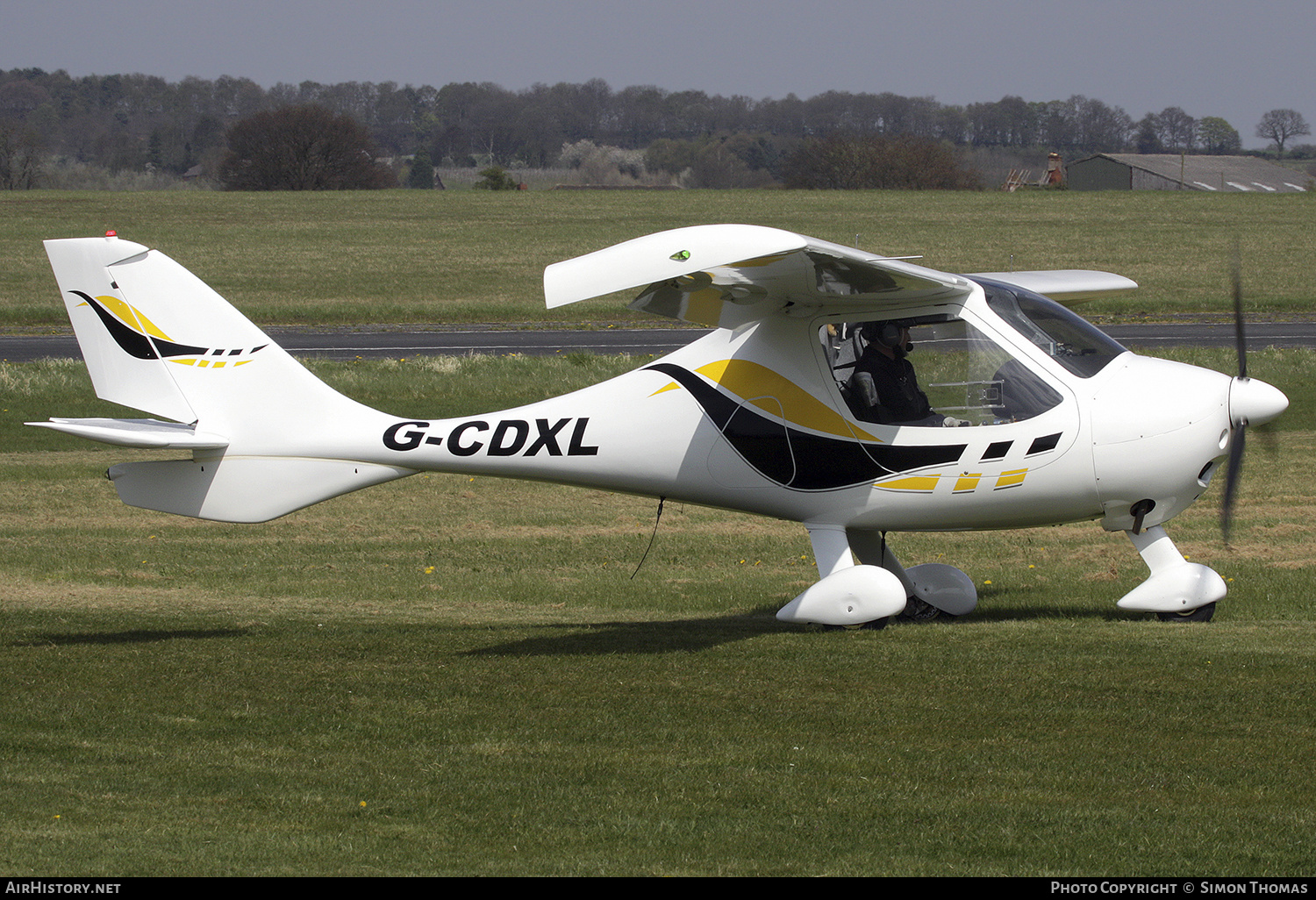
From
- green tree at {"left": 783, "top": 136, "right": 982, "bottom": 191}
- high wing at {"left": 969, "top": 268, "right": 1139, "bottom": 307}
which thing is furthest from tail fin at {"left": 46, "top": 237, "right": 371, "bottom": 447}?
green tree at {"left": 783, "top": 136, "right": 982, "bottom": 191}

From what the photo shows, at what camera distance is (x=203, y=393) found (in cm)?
1086

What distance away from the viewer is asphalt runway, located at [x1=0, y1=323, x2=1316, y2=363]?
34688 millimetres

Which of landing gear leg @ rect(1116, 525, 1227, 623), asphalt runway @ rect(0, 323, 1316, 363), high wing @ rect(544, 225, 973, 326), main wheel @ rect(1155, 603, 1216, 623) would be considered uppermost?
high wing @ rect(544, 225, 973, 326)

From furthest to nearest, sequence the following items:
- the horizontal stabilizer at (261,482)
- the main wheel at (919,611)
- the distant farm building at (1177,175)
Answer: the distant farm building at (1177,175) < the main wheel at (919,611) < the horizontal stabilizer at (261,482)

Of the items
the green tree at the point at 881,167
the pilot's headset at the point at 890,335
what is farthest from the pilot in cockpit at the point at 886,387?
the green tree at the point at 881,167

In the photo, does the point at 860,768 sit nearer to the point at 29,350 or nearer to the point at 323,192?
the point at 29,350

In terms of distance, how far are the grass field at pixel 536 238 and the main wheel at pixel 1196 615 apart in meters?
33.0

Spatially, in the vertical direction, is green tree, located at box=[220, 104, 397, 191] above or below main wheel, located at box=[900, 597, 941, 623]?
above

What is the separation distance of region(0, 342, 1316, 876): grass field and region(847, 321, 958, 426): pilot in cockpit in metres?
1.61

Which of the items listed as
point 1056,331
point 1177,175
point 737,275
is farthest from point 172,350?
point 1177,175

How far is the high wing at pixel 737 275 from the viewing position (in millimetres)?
8391

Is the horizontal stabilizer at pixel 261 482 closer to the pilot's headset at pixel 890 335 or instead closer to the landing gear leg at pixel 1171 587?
the pilot's headset at pixel 890 335

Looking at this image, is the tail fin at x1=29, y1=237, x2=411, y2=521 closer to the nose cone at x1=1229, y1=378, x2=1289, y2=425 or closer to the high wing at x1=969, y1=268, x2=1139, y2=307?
the high wing at x1=969, y1=268, x2=1139, y2=307

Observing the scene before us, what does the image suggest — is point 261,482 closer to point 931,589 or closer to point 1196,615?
point 931,589
